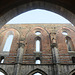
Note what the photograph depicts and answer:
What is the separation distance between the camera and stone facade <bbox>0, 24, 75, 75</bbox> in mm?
9133

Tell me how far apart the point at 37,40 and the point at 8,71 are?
6048 millimetres

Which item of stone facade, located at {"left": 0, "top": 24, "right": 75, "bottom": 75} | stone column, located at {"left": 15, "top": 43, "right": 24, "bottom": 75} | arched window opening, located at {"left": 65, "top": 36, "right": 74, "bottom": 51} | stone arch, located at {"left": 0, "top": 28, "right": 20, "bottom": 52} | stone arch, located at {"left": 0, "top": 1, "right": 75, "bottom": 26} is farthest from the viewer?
stone arch, located at {"left": 0, "top": 28, "right": 20, "bottom": 52}

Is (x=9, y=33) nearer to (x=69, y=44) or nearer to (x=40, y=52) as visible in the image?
(x=40, y=52)

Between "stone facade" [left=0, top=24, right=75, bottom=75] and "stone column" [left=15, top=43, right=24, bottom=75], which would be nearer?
"stone column" [left=15, top=43, right=24, bottom=75]

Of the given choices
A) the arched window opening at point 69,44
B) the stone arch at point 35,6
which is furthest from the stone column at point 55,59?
the stone arch at point 35,6

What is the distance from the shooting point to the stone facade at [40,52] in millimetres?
9133

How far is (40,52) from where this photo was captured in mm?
11109

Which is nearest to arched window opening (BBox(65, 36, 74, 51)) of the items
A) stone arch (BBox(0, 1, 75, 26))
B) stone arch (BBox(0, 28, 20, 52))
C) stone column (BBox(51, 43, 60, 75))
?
stone column (BBox(51, 43, 60, 75))

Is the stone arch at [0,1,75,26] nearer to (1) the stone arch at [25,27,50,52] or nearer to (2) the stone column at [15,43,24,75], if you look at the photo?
(2) the stone column at [15,43,24,75]

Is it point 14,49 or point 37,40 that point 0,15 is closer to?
point 14,49

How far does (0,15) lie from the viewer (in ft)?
9.81

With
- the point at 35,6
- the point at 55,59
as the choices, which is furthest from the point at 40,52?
the point at 35,6

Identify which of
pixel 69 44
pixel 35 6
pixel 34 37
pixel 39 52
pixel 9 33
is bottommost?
pixel 35 6

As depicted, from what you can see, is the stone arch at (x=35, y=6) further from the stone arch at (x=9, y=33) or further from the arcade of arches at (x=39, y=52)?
the stone arch at (x=9, y=33)
